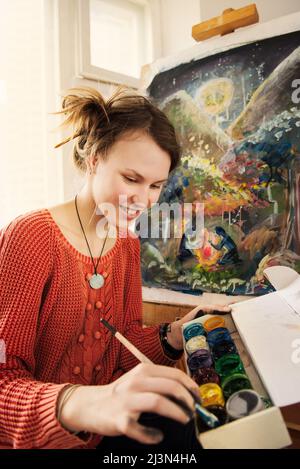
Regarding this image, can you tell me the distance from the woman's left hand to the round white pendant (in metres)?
0.18

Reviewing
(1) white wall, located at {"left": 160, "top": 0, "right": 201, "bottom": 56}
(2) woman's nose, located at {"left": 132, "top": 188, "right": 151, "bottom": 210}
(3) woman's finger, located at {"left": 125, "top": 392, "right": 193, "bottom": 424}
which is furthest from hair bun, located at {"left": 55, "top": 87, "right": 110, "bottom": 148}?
(1) white wall, located at {"left": 160, "top": 0, "right": 201, "bottom": 56}

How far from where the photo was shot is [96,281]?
2.31 ft

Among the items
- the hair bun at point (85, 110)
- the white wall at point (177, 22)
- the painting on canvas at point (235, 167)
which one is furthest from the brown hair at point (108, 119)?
the white wall at point (177, 22)

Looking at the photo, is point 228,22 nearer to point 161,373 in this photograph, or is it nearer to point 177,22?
point 177,22

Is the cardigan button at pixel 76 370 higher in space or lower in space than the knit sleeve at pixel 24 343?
lower

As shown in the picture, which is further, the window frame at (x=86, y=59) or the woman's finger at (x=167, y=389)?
the window frame at (x=86, y=59)

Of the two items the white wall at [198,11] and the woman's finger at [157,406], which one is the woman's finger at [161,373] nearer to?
the woman's finger at [157,406]

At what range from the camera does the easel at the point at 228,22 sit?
960 millimetres

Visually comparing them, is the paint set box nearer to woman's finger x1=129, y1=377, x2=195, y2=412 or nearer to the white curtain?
woman's finger x1=129, y1=377, x2=195, y2=412

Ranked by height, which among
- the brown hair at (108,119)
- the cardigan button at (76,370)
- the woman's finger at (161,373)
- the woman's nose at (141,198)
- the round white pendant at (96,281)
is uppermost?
the brown hair at (108,119)

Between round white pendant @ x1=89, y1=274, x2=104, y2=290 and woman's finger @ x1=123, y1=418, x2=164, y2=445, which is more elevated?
round white pendant @ x1=89, y1=274, x2=104, y2=290

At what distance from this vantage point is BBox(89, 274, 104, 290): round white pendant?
70cm

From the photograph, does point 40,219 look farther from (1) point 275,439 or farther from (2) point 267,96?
(2) point 267,96

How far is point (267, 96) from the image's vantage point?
0.92 meters
